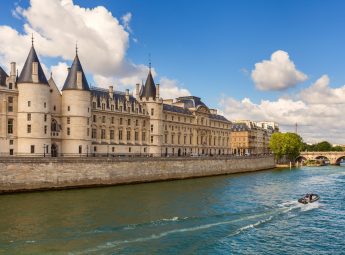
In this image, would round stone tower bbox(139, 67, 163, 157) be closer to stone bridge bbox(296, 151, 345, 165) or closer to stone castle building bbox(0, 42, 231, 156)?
stone castle building bbox(0, 42, 231, 156)

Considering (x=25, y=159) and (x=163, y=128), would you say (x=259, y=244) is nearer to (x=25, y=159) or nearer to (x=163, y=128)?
(x=25, y=159)

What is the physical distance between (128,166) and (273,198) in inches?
922

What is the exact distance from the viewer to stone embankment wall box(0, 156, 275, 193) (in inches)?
1934

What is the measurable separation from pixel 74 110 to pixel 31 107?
8.03m

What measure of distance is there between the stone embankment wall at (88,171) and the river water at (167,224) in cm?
231

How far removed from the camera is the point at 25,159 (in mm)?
50156

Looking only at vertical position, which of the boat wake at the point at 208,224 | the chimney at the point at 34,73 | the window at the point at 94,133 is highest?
the chimney at the point at 34,73

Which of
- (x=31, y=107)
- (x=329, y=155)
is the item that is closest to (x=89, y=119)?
(x=31, y=107)

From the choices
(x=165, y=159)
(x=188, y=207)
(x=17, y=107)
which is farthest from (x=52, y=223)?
(x=165, y=159)

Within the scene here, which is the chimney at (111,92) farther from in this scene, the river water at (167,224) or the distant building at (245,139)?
the distant building at (245,139)

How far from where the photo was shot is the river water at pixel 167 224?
85.0ft

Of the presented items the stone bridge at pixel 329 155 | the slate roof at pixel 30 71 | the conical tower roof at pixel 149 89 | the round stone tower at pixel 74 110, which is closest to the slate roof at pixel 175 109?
the conical tower roof at pixel 149 89

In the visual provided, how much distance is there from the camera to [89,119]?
6775 cm

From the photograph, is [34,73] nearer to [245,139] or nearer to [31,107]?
[31,107]
